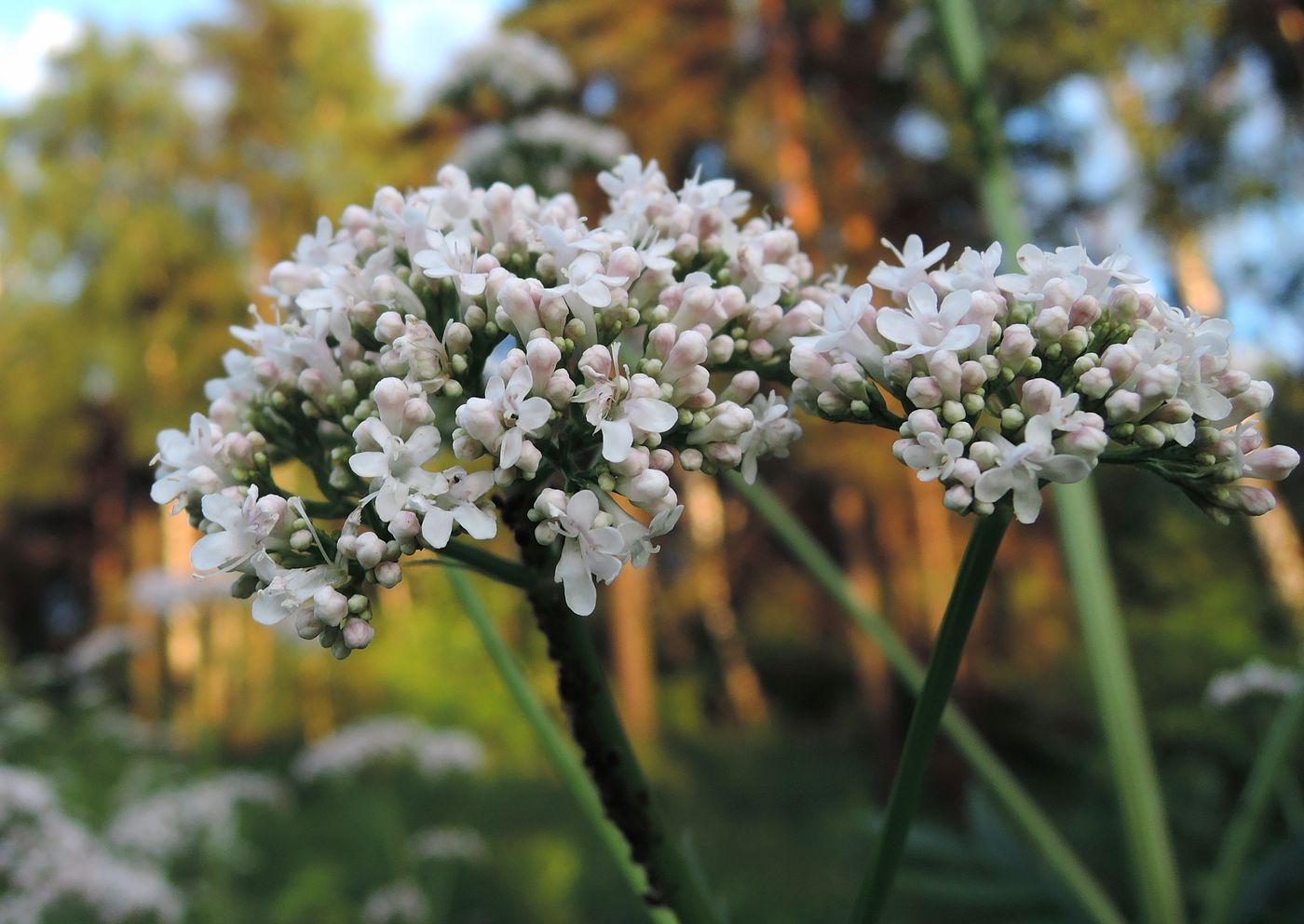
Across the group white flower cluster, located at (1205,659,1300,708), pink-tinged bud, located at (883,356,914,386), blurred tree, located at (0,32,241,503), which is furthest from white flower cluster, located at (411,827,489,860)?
blurred tree, located at (0,32,241,503)

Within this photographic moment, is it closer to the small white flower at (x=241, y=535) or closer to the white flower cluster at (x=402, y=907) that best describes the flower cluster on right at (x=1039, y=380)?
the small white flower at (x=241, y=535)

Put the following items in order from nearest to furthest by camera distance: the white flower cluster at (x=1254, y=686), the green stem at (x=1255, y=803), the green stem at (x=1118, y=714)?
the green stem at (x=1255, y=803)
the green stem at (x=1118, y=714)
the white flower cluster at (x=1254, y=686)

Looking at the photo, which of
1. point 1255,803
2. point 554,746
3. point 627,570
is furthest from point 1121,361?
point 627,570

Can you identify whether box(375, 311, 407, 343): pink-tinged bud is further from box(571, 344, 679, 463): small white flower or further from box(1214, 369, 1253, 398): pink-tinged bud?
box(1214, 369, 1253, 398): pink-tinged bud

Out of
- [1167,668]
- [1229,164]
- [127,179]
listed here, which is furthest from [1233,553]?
[127,179]

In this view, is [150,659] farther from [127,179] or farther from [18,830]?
[18,830]

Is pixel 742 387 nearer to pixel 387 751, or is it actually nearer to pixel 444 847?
pixel 444 847

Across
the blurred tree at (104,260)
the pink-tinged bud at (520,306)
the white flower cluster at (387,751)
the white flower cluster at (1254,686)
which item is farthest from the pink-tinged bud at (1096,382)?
the blurred tree at (104,260)
